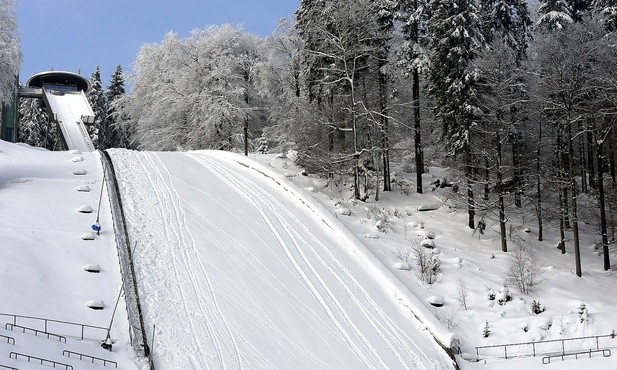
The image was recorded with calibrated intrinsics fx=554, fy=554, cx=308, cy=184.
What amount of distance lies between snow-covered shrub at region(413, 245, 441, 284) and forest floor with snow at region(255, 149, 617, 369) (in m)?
0.16

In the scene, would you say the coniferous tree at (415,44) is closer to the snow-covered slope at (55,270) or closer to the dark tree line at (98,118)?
the snow-covered slope at (55,270)

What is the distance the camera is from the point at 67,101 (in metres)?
62.8

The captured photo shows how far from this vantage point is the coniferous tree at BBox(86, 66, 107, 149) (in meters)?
68.7

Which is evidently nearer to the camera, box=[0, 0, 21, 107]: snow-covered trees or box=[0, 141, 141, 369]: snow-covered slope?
box=[0, 141, 141, 369]: snow-covered slope

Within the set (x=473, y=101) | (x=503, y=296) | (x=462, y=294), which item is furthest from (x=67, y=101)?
(x=503, y=296)

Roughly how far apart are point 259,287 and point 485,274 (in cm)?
888

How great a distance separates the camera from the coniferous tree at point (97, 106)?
68688 mm

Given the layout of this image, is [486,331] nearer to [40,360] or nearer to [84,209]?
[40,360]

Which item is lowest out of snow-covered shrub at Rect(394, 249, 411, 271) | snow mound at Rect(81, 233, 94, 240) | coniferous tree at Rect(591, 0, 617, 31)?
snow-covered shrub at Rect(394, 249, 411, 271)

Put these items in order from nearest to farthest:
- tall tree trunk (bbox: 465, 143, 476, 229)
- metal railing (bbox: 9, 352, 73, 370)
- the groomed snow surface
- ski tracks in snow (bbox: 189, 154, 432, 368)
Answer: metal railing (bbox: 9, 352, 73, 370), the groomed snow surface, ski tracks in snow (bbox: 189, 154, 432, 368), tall tree trunk (bbox: 465, 143, 476, 229)

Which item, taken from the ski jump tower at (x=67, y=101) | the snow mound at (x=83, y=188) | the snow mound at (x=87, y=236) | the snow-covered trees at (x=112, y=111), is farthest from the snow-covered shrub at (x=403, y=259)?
the snow-covered trees at (x=112, y=111)

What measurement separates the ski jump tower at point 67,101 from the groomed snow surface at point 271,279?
77.1ft

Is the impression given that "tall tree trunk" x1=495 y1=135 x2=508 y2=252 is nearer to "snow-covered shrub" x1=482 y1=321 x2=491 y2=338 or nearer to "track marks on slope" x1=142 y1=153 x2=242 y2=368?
"snow-covered shrub" x1=482 y1=321 x2=491 y2=338

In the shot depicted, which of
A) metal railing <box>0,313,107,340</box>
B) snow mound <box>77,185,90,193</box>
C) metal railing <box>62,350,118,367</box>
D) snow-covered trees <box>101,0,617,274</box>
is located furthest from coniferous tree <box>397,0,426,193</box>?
metal railing <box>62,350,118,367</box>
